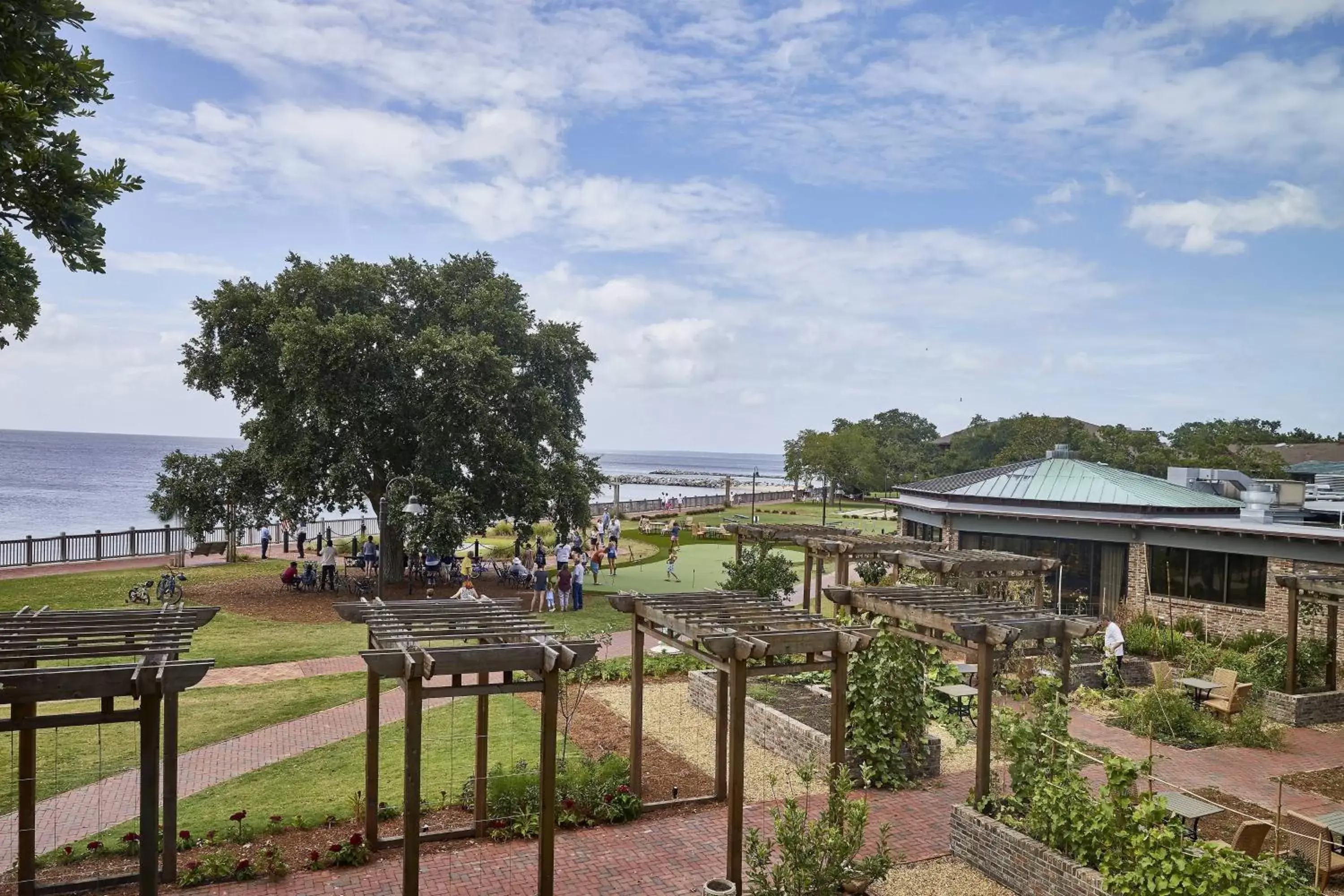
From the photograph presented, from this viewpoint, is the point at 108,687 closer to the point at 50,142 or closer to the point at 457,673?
the point at 457,673

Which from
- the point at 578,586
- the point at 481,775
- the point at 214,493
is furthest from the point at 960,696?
the point at 214,493

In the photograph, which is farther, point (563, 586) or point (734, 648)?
point (563, 586)

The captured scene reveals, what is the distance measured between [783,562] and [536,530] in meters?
15.6

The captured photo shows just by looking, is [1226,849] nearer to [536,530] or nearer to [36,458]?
[536,530]

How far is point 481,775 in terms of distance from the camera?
9.20 m

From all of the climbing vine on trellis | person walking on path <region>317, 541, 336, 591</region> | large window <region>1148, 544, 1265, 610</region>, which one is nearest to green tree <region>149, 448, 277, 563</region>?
person walking on path <region>317, 541, 336, 591</region>

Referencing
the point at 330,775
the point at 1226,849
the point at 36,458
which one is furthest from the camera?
the point at 36,458

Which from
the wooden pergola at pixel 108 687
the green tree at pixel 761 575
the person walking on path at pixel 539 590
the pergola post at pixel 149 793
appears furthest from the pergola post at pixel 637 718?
the person walking on path at pixel 539 590

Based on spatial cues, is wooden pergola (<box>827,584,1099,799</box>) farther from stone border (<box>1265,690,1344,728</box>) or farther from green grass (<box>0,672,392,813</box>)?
green grass (<box>0,672,392,813</box>)

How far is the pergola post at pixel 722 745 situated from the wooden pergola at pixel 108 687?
563 centimetres

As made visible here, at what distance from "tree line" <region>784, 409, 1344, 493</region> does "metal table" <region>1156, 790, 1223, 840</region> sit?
137ft

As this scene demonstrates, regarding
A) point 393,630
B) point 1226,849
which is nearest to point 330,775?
point 393,630

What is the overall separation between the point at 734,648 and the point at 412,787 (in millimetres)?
3160

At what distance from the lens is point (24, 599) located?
20.5 metres
